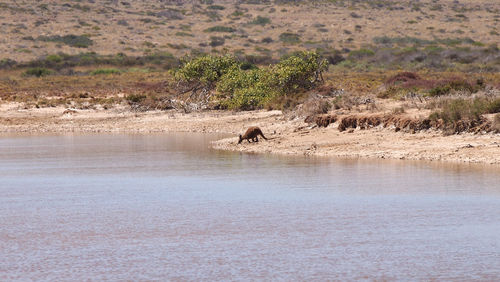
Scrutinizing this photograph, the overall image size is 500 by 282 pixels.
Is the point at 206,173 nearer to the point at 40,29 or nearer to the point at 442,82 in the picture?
the point at 442,82

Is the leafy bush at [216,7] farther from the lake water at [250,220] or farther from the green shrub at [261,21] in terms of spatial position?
the lake water at [250,220]

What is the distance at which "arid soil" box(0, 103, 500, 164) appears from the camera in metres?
18.0

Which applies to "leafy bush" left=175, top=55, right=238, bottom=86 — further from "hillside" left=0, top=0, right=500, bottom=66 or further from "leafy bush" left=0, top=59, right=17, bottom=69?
"hillside" left=0, top=0, right=500, bottom=66

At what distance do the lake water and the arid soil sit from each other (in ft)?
3.73

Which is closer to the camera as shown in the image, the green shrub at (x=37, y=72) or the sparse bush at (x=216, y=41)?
the green shrub at (x=37, y=72)

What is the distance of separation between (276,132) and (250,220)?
13.6m

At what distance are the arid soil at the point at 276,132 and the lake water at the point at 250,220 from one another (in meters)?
1.14

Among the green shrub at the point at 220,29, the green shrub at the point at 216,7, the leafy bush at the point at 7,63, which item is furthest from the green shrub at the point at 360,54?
the green shrub at the point at 216,7

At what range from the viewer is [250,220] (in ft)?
36.9

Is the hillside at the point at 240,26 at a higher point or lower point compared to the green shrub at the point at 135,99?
higher

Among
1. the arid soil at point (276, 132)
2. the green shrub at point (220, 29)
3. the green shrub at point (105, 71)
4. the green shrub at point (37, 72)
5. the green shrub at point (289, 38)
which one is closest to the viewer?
the arid soil at point (276, 132)

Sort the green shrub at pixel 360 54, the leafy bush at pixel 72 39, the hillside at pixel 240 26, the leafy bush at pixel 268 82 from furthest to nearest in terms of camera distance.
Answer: the hillside at pixel 240 26
the leafy bush at pixel 72 39
the green shrub at pixel 360 54
the leafy bush at pixel 268 82

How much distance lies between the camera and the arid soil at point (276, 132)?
1805cm

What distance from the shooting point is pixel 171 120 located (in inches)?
1247
